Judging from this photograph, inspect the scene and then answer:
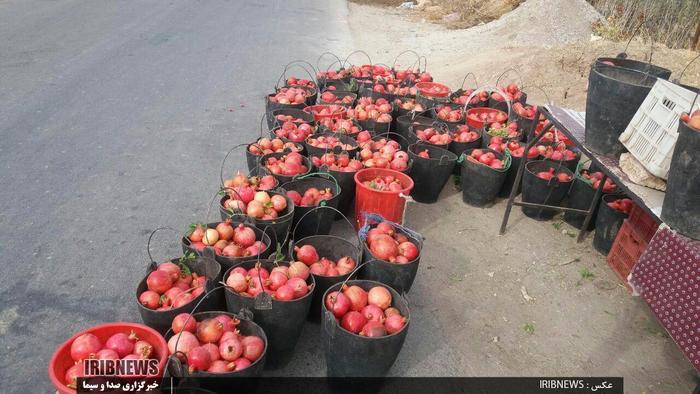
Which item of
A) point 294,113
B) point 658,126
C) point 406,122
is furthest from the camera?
point 406,122

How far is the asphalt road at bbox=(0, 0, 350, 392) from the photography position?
3680mm

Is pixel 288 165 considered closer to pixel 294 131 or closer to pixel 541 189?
pixel 294 131

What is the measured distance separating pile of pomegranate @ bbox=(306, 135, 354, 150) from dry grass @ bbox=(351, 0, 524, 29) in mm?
13782

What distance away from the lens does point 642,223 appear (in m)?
4.26

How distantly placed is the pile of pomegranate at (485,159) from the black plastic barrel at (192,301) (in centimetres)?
351

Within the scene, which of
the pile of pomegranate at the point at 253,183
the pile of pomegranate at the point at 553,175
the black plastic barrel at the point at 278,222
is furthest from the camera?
the pile of pomegranate at the point at 553,175

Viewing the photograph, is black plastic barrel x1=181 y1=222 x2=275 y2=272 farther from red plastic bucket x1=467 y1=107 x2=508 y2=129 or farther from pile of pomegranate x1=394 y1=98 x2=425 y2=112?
red plastic bucket x1=467 y1=107 x2=508 y2=129

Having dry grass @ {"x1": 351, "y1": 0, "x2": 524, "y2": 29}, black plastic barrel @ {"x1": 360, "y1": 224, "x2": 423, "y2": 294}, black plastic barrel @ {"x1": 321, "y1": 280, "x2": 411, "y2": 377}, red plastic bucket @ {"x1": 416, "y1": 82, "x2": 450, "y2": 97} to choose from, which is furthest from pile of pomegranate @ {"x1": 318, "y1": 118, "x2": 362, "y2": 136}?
dry grass @ {"x1": 351, "y1": 0, "x2": 524, "y2": 29}

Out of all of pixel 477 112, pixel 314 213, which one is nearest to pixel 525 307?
pixel 314 213

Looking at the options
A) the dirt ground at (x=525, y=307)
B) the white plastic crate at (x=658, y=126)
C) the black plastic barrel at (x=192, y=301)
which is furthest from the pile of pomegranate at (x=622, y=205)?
the black plastic barrel at (x=192, y=301)

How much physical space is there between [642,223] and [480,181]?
5.98 ft

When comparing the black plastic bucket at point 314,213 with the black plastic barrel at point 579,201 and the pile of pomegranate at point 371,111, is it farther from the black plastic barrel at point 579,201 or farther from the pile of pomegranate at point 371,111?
the black plastic barrel at point 579,201

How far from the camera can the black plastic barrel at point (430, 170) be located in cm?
541

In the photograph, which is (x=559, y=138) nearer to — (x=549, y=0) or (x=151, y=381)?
(x=151, y=381)
